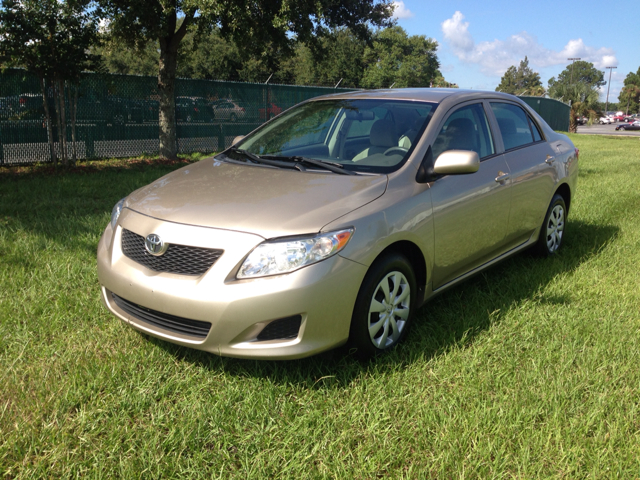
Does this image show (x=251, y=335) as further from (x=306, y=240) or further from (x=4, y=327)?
(x=4, y=327)

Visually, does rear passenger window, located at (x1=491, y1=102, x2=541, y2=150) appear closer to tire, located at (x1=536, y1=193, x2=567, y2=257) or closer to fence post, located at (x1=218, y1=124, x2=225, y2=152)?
tire, located at (x1=536, y1=193, x2=567, y2=257)

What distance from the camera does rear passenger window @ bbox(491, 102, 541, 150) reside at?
15.1 ft

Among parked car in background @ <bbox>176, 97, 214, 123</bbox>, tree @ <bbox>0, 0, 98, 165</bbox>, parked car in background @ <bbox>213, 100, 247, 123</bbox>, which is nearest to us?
tree @ <bbox>0, 0, 98, 165</bbox>

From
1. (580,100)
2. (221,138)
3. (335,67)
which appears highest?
(335,67)

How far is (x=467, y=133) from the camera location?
411cm

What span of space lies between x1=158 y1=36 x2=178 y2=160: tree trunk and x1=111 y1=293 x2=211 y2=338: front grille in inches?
388

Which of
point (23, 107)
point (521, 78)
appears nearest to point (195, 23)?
point (23, 107)

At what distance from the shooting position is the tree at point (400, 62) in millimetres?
70188

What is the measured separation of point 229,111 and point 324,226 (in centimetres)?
1252

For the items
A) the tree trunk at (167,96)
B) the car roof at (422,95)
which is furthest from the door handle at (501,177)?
the tree trunk at (167,96)

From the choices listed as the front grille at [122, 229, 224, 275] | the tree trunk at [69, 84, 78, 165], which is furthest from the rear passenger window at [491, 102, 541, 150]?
the tree trunk at [69, 84, 78, 165]

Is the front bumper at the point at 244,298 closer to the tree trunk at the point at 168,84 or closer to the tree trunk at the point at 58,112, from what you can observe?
the tree trunk at the point at 58,112

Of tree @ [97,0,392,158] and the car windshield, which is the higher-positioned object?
tree @ [97,0,392,158]

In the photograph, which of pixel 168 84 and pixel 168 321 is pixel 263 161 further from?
pixel 168 84
